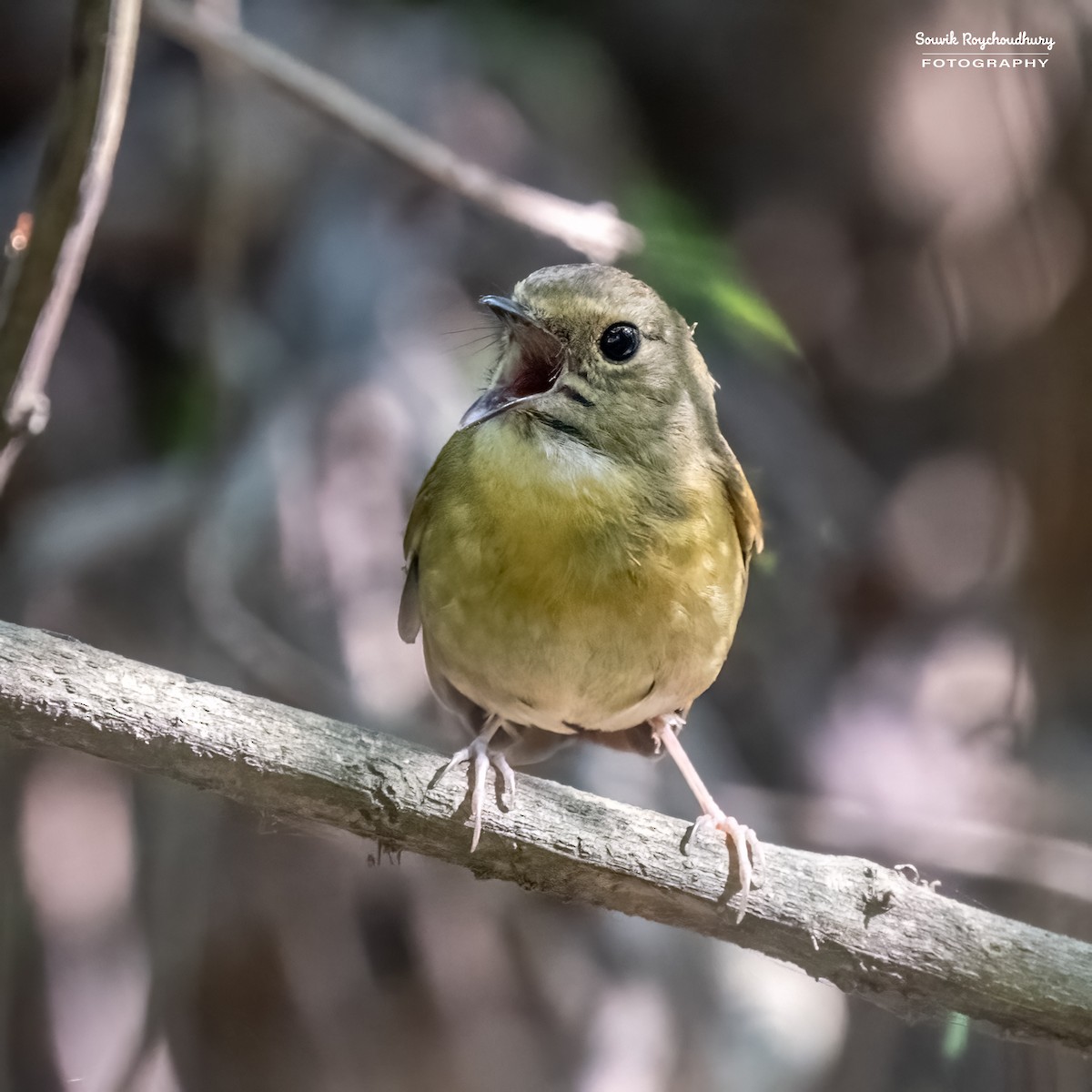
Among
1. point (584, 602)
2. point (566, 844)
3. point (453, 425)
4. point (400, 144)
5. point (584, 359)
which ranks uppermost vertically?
point (400, 144)

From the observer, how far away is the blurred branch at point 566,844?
1.46m

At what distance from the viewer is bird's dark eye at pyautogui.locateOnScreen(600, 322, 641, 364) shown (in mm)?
1551

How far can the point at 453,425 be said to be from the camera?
7.34 ft

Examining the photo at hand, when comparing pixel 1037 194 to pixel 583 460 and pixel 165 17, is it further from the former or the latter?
pixel 165 17

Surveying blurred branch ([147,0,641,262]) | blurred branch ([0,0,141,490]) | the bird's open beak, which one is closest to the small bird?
the bird's open beak

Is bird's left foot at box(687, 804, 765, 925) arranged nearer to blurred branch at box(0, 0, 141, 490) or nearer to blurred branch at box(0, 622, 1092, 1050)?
blurred branch at box(0, 622, 1092, 1050)

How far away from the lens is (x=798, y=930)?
168cm

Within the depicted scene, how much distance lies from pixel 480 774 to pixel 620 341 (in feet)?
2.20

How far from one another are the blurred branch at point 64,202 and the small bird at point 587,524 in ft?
1.68

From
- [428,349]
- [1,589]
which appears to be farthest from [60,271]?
[1,589]

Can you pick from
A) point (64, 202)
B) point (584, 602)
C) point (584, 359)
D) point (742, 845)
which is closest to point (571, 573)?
point (584, 602)

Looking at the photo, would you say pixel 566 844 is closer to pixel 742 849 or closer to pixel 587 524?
pixel 742 849

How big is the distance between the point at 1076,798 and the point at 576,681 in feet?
6.19

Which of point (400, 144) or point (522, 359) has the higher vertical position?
point (400, 144)
